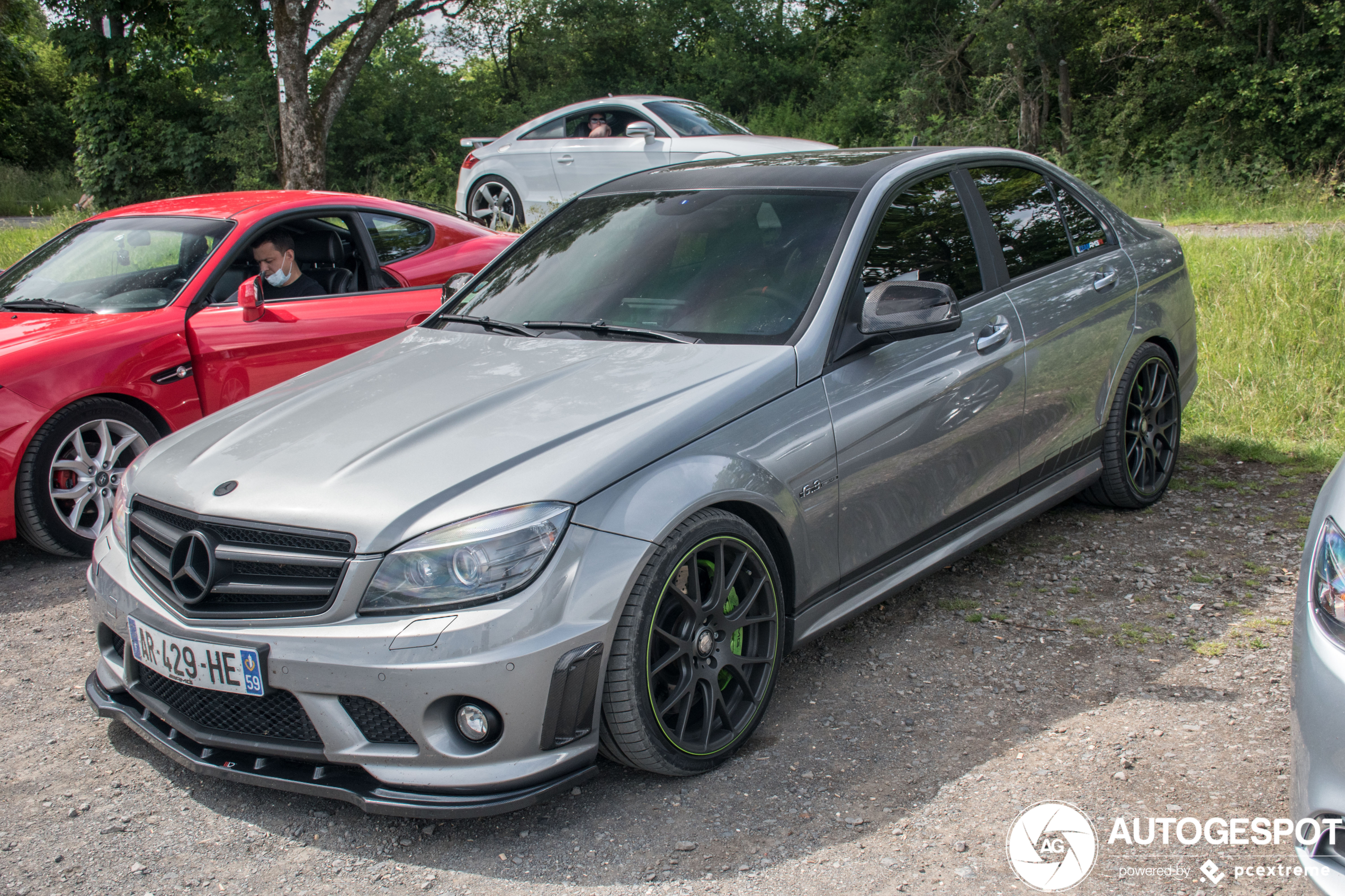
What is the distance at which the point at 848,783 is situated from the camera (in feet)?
10.0

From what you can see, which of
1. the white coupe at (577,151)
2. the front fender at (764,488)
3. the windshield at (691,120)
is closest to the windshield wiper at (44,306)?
the front fender at (764,488)

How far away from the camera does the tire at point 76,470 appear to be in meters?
4.83

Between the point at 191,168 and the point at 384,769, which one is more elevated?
the point at 191,168

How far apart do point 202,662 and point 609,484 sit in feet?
3.72

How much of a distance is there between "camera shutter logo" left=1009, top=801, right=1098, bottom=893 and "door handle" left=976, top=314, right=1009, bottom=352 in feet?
5.49

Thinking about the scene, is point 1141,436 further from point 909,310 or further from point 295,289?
point 295,289

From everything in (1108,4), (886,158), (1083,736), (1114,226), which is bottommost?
(1083,736)

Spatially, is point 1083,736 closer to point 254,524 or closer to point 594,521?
point 594,521

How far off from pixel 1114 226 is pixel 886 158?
1.52 meters

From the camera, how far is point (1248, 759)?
3.07 metres

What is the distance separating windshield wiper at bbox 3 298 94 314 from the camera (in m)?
5.41

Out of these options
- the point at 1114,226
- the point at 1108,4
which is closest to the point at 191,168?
the point at 1108,4

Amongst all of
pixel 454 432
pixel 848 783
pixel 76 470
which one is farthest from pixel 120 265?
Result: pixel 848 783

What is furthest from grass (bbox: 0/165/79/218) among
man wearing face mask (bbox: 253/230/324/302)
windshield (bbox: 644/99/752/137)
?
man wearing face mask (bbox: 253/230/324/302)
